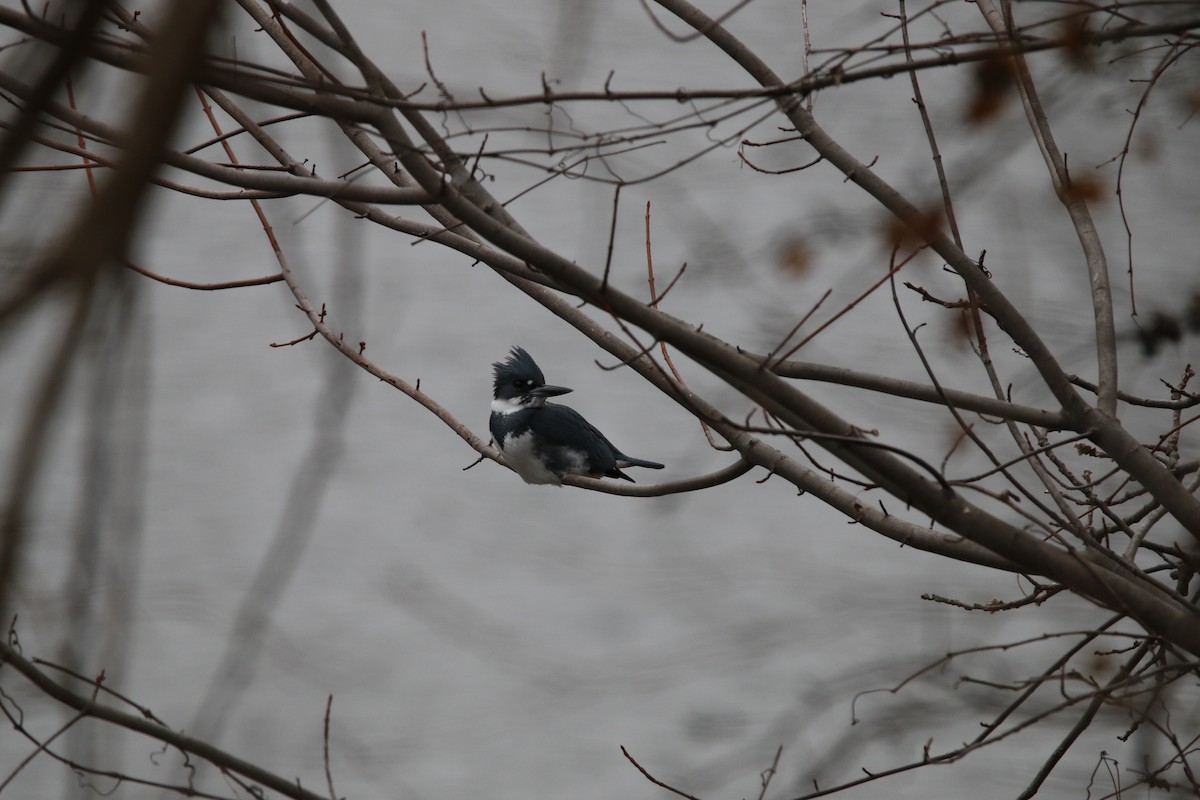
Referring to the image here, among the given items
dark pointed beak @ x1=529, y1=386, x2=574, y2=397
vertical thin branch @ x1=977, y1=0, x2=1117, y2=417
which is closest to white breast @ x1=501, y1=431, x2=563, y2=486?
dark pointed beak @ x1=529, y1=386, x2=574, y2=397

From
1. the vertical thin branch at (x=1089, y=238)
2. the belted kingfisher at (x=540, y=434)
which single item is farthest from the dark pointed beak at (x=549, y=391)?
the vertical thin branch at (x=1089, y=238)

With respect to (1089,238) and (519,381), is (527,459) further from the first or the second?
(1089,238)

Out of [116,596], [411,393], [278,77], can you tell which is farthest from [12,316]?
[411,393]

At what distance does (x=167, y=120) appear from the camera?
20.4 inches

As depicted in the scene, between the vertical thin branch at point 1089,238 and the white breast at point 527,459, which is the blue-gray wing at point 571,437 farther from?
the vertical thin branch at point 1089,238

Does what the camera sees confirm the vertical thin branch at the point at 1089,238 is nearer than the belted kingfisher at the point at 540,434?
Yes

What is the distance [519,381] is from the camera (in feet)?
10.00

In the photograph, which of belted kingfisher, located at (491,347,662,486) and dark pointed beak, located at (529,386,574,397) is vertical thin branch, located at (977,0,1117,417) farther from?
dark pointed beak, located at (529,386,574,397)

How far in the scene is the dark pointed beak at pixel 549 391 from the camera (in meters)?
2.86

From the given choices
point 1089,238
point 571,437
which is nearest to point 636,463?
point 571,437

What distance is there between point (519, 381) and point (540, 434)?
Answer: 0.93 feet

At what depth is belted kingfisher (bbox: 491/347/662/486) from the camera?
9.14ft

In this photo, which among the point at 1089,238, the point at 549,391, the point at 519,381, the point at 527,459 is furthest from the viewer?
the point at 519,381

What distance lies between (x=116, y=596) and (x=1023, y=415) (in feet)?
3.79
